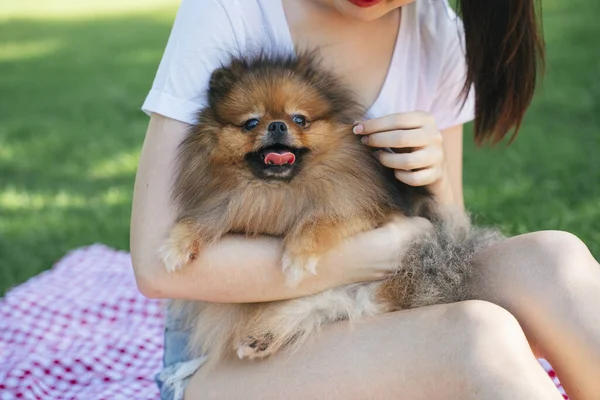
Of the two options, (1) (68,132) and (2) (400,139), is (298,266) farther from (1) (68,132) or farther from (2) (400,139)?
(1) (68,132)

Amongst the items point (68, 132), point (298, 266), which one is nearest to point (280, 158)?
point (298, 266)

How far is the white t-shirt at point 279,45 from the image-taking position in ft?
6.25

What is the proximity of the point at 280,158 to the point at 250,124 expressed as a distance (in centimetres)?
11

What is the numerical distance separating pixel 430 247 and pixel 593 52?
16.2 ft

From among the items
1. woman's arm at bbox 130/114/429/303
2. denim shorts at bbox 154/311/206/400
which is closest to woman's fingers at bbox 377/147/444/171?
woman's arm at bbox 130/114/429/303

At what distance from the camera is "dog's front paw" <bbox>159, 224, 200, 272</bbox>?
1804 mm

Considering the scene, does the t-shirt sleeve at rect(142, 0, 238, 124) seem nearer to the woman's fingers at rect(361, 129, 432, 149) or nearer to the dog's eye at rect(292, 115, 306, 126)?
the dog's eye at rect(292, 115, 306, 126)

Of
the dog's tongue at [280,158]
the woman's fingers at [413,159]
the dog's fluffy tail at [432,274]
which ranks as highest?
the dog's tongue at [280,158]

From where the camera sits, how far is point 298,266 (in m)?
1.79

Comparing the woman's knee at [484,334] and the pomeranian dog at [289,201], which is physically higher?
the pomeranian dog at [289,201]

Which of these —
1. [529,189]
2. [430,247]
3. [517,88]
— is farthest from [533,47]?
[529,189]

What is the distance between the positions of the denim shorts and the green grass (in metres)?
0.95

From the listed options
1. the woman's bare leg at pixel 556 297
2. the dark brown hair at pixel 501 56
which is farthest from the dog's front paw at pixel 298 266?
the dark brown hair at pixel 501 56

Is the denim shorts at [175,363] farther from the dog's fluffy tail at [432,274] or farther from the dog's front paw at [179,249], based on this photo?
the dog's fluffy tail at [432,274]
